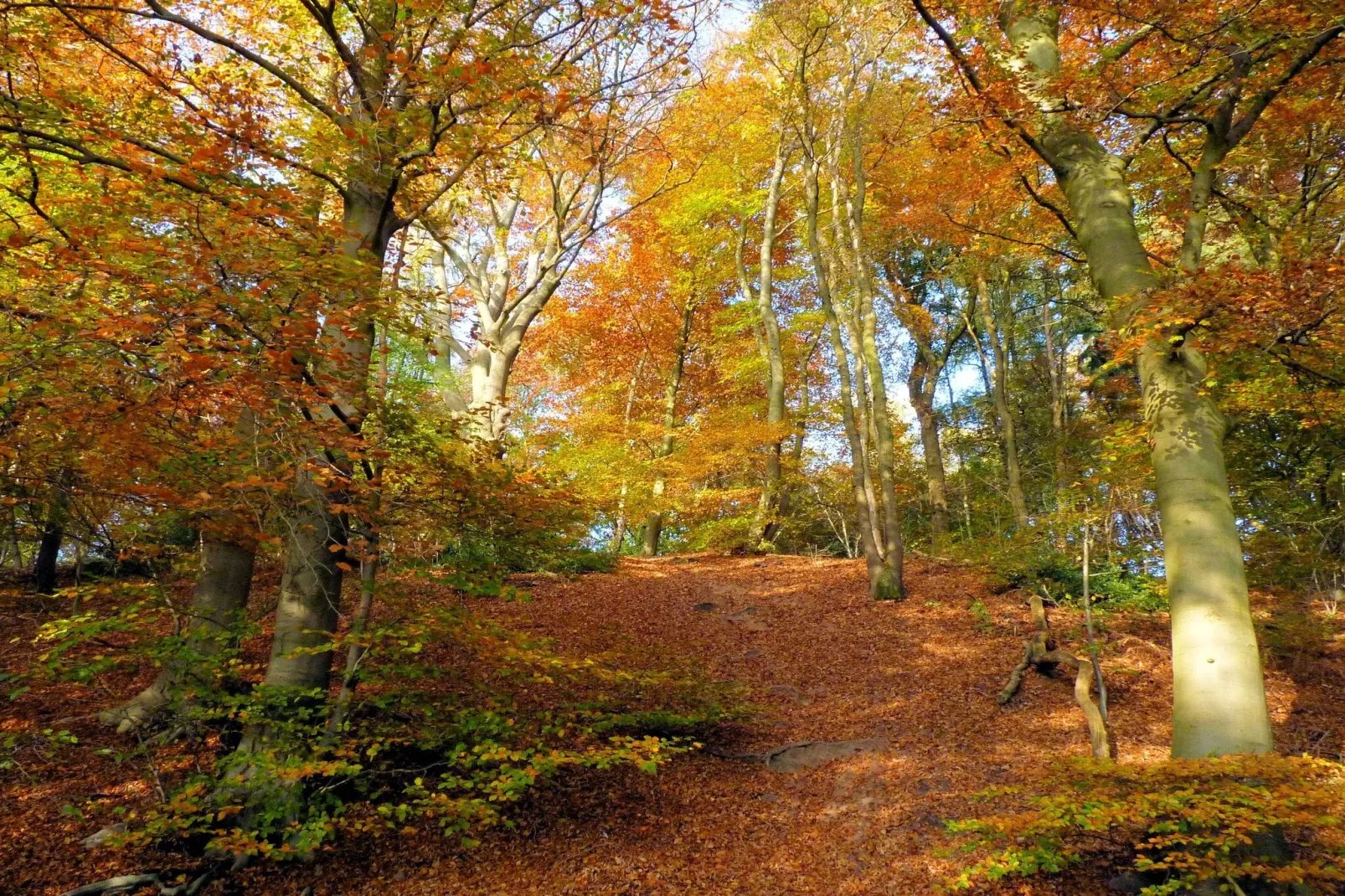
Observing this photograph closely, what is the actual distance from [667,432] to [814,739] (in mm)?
8695

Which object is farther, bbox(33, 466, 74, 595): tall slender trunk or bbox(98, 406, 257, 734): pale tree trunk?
bbox(98, 406, 257, 734): pale tree trunk

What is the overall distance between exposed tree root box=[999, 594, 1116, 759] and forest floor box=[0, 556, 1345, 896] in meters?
0.16

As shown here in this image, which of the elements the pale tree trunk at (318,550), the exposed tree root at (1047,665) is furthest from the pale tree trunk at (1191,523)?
the pale tree trunk at (318,550)

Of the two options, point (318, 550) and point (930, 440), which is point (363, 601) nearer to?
point (318, 550)

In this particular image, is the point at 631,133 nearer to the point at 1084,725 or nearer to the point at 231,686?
the point at 231,686

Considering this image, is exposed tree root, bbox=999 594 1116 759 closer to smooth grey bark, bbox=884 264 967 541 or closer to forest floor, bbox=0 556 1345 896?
forest floor, bbox=0 556 1345 896

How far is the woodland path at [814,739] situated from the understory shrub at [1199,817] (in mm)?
549

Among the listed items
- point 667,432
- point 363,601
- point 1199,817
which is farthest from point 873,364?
point 363,601

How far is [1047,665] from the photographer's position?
26.0 ft

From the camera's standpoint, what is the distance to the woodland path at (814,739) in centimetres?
493

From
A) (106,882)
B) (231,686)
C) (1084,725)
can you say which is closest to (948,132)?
(1084,725)

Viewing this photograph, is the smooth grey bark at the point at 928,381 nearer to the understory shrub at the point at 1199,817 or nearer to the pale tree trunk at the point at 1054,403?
the pale tree trunk at the point at 1054,403

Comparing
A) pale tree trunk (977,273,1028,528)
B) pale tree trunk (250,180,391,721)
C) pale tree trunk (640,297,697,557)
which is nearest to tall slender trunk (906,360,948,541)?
pale tree trunk (977,273,1028,528)

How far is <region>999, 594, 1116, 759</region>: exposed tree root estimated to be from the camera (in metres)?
6.30
